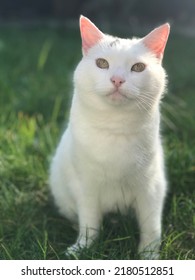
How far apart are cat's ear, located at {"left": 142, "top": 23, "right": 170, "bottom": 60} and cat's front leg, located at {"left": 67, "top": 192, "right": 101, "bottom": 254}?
20.1 inches

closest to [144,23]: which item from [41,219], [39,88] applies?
[39,88]

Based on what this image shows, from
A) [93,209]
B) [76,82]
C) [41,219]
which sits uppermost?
[76,82]

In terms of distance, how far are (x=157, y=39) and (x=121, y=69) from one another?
0.61 feet

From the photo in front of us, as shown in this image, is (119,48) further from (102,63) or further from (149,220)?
(149,220)

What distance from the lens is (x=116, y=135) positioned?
5.29 ft

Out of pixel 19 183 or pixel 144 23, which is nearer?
pixel 19 183

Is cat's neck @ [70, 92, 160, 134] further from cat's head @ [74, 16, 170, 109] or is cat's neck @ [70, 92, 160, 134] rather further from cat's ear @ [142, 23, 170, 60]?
cat's ear @ [142, 23, 170, 60]

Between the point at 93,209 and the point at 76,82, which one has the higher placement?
the point at 76,82

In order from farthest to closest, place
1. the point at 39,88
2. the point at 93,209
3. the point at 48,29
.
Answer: the point at 48,29 → the point at 39,88 → the point at 93,209

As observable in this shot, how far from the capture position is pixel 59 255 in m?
1.69

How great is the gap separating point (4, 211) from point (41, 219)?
0.14 meters

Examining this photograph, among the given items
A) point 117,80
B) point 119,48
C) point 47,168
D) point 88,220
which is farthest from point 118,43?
point 47,168
